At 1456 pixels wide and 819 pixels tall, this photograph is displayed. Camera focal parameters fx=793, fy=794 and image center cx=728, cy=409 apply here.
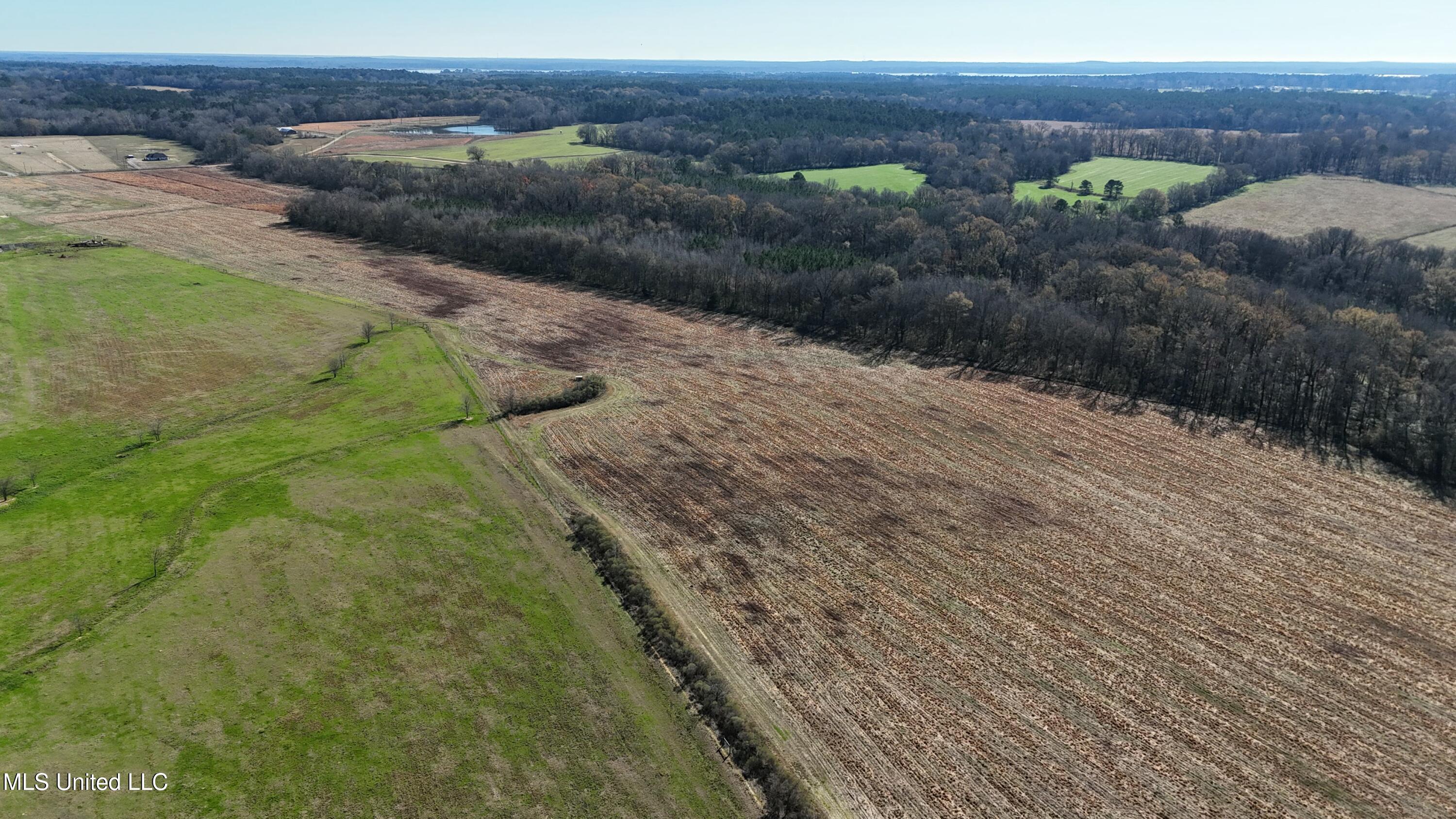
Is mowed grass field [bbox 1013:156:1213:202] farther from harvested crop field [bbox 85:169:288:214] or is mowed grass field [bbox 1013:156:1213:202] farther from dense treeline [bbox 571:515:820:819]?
harvested crop field [bbox 85:169:288:214]

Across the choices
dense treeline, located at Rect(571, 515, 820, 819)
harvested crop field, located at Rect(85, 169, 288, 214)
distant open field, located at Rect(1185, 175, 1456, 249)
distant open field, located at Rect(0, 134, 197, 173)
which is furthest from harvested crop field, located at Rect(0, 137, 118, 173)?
distant open field, located at Rect(1185, 175, 1456, 249)

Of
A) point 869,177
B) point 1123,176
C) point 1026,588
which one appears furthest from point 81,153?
point 1123,176

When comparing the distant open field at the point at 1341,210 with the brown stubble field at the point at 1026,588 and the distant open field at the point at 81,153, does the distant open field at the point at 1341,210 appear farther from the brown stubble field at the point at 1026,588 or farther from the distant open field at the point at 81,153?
the distant open field at the point at 81,153

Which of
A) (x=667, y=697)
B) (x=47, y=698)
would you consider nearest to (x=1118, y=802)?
(x=667, y=697)

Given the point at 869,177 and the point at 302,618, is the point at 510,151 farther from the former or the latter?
the point at 302,618

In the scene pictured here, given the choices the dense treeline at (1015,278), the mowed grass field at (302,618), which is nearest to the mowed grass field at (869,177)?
the dense treeline at (1015,278)

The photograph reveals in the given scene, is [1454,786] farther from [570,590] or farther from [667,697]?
[570,590]
